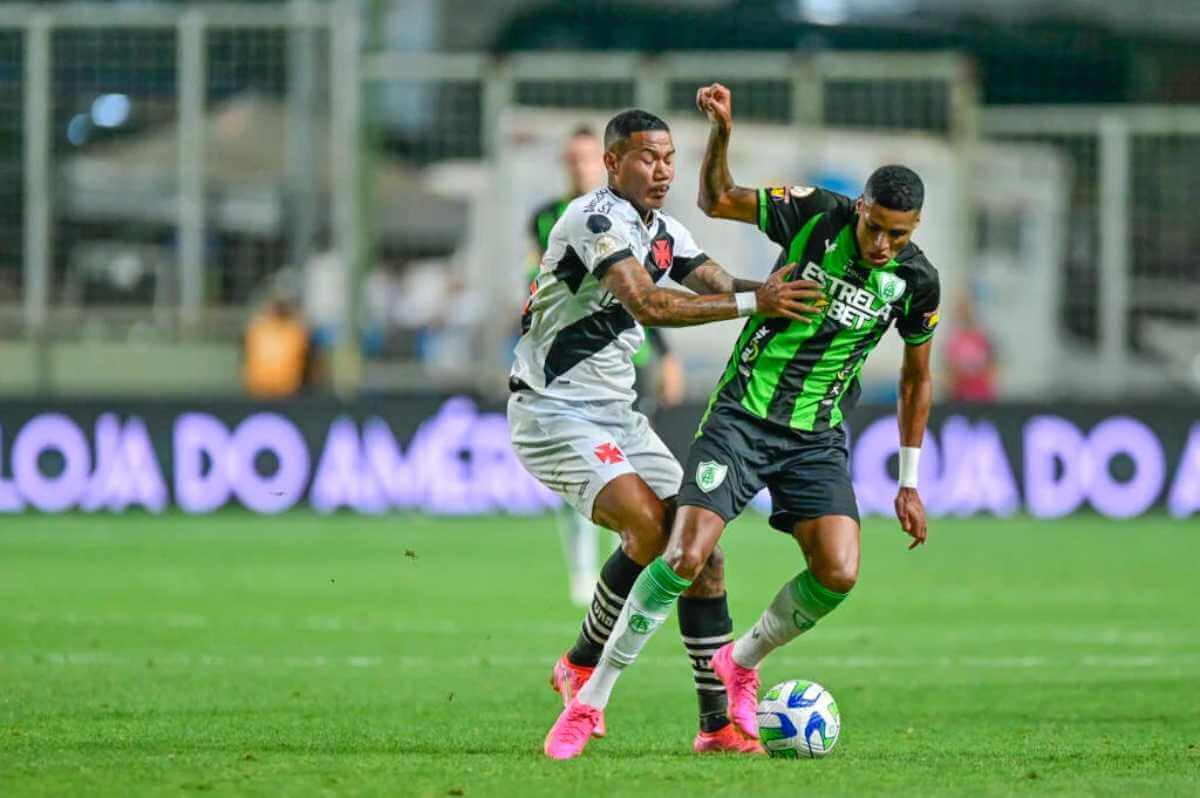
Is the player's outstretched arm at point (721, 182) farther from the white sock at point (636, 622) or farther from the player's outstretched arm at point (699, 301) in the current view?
the white sock at point (636, 622)

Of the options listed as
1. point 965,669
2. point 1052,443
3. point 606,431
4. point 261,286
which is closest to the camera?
point 606,431

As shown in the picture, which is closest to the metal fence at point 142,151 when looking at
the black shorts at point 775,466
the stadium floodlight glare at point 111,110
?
the stadium floodlight glare at point 111,110

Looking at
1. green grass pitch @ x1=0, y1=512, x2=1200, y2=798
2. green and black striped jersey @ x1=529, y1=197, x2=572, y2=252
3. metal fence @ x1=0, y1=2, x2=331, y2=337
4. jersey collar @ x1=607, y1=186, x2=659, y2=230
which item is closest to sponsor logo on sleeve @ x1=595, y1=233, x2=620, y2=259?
jersey collar @ x1=607, y1=186, x2=659, y2=230

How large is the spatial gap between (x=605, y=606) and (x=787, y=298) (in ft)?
4.60

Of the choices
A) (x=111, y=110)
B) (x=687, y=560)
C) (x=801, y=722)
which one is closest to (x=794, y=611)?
(x=801, y=722)

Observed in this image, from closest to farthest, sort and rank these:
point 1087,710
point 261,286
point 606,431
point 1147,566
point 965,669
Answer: point 606,431 → point 1087,710 → point 965,669 → point 1147,566 → point 261,286

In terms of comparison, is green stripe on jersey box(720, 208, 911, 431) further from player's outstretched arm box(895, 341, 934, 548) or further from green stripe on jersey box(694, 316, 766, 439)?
player's outstretched arm box(895, 341, 934, 548)

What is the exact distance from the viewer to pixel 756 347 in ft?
26.0

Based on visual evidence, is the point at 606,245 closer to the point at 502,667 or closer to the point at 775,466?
the point at 775,466

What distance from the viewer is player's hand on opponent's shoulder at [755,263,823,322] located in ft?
24.1

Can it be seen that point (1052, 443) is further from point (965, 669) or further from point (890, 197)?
point (890, 197)

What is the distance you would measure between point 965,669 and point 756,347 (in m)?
3.05

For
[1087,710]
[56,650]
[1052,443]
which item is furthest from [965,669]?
[1052,443]

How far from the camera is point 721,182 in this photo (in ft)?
25.8
